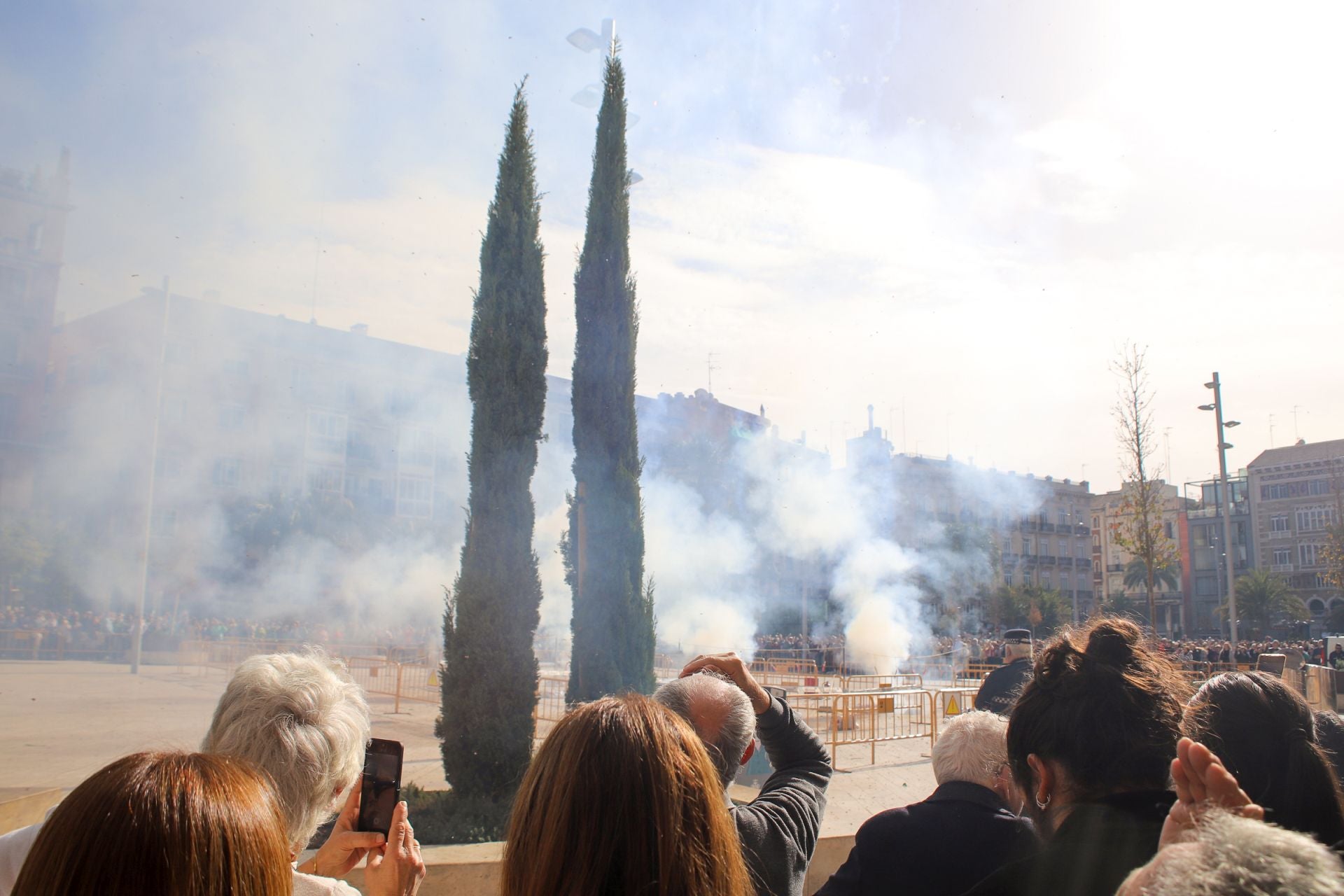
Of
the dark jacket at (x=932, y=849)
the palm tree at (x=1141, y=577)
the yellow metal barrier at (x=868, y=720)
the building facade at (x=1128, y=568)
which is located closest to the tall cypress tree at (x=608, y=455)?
the yellow metal barrier at (x=868, y=720)

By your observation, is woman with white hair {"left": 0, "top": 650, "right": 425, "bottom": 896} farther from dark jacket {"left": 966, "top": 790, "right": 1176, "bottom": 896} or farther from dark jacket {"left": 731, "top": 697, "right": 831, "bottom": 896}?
dark jacket {"left": 966, "top": 790, "right": 1176, "bottom": 896}

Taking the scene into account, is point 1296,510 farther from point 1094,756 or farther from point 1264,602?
point 1094,756

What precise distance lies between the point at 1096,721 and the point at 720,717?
0.86 metres

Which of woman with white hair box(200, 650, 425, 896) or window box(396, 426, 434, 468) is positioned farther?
window box(396, 426, 434, 468)

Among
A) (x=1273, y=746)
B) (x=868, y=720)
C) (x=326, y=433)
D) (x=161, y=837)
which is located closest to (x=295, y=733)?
(x=161, y=837)

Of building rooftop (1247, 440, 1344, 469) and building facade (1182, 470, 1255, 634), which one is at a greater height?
building rooftop (1247, 440, 1344, 469)

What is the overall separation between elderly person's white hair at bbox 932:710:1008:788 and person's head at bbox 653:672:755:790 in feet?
2.37

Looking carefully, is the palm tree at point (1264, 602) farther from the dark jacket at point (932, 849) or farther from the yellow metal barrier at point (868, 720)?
the dark jacket at point (932, 849)


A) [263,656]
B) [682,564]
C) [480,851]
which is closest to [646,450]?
[682,564]

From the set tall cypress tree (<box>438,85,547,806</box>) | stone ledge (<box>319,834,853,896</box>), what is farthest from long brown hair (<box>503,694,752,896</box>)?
tall cypress tree (<box>438,85,547,806</box>)

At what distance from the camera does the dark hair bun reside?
2.03 m

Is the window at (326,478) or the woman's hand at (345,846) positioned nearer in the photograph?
the woman's hand at (345,846)

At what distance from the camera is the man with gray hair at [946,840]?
2.22 m

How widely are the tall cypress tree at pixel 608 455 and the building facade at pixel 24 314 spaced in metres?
9.18
